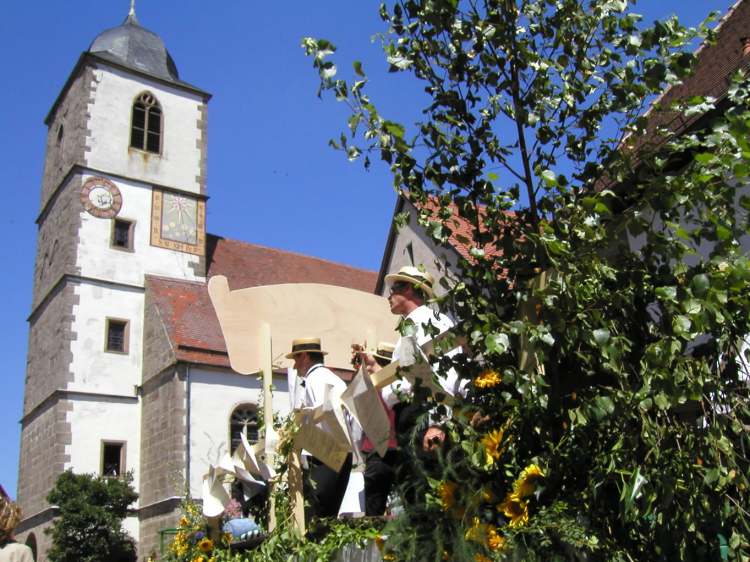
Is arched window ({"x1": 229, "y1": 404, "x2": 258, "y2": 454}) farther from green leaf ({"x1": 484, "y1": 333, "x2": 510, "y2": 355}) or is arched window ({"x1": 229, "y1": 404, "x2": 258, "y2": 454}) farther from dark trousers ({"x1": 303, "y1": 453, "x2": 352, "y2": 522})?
green leaf ({"x1": 484, "y1": 333, "x2": 510, "y2": 355})

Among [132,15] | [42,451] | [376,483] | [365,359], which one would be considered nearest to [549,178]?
[365,359]

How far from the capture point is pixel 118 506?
69.5ft

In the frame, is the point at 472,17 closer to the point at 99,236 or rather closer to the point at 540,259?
the point at 540,259

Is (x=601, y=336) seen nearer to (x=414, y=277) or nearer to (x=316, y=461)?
(x=414, y=277)

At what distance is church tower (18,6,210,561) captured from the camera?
23000 millimetres

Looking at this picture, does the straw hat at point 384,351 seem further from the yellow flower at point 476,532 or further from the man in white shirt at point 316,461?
the yellow flower at point 476,532

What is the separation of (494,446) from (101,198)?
81.5ft

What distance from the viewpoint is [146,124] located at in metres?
27.7

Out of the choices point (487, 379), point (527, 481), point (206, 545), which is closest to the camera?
point (527, 481)

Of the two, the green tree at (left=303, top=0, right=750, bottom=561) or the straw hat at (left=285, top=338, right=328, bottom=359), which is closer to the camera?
the green tree at (left=303, top=0, right=750, bottom=561)

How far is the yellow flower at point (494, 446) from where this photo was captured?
2.56 m

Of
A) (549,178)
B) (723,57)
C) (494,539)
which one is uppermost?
(723,57)

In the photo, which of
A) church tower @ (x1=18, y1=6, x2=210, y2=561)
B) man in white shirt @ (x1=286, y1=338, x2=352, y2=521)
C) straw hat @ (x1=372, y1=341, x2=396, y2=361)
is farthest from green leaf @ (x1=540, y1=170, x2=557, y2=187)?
church tower @ (x1=18, y1=6, x2=210, y2=561)

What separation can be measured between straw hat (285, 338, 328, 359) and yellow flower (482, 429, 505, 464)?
8.31ft
